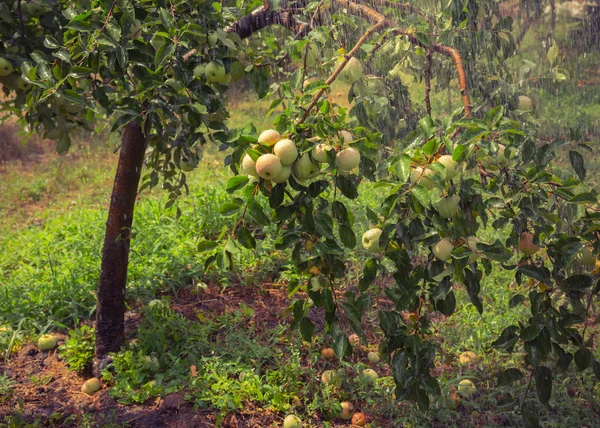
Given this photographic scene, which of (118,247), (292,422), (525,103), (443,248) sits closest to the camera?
(443,248)

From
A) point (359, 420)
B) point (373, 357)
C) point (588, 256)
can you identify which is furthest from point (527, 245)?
point (373, 357)

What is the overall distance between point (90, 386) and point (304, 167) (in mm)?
1670

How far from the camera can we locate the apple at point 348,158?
55.9 inches

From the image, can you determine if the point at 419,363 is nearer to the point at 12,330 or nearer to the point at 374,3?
the point at 374,3

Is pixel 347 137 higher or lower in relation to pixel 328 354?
higher

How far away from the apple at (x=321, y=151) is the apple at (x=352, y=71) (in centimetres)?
35

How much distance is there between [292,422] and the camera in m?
2.22

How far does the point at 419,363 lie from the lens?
5.48 ft

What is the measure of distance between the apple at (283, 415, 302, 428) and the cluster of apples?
3.75ft

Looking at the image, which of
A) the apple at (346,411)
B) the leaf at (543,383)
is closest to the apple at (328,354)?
the apple at (346,411)

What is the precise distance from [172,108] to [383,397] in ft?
4.90

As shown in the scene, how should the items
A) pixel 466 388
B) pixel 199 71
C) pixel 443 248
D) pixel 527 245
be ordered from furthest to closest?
pixel 466 388, pixel 199 71, pixel 527 245, pixel 443 248

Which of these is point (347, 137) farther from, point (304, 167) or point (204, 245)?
point (204, 245)

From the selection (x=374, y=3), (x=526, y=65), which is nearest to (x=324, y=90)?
(x=374, y=3)
